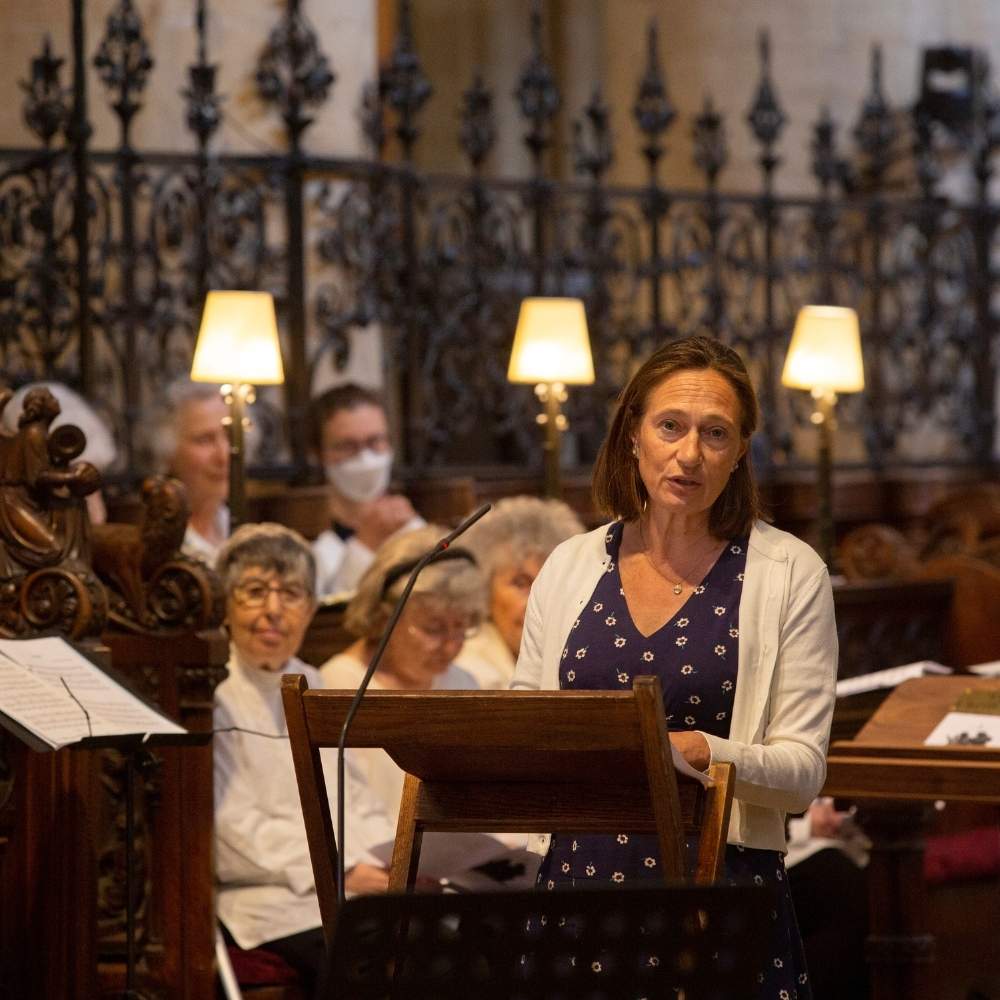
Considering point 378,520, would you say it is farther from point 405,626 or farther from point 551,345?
point 405,626

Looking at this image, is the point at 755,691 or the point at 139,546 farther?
the point at 139,546

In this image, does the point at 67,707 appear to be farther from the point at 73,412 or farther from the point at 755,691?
the point at 73,412

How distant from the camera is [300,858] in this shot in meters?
4.32

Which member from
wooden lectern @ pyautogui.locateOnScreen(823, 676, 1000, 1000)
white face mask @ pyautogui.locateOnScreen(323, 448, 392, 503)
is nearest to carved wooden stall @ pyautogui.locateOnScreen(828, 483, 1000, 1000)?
wooden lectern @ pyautogui.locateOnScreen(823, 676, 1000, 1000)

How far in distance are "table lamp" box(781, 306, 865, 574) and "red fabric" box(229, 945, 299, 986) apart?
2.64m

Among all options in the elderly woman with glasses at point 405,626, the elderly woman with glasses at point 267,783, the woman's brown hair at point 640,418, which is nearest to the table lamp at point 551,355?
the elderly woman with glasses at point 405,626

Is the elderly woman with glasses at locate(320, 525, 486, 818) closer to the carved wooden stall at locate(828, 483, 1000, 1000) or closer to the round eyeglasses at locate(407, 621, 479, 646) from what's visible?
the round eyeglasses at locate(407, 621, 479, 646)

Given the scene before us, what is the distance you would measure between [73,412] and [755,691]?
3.10m

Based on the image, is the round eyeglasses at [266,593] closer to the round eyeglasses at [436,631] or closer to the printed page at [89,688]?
the round eyeglasses at [436,631]

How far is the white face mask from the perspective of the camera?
6.42 meters

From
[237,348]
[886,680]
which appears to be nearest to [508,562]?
[237,348]

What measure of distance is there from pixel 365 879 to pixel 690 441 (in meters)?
1.72

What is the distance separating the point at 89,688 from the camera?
336cm

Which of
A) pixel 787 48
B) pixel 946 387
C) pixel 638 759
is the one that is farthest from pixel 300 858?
pixel 787 48
